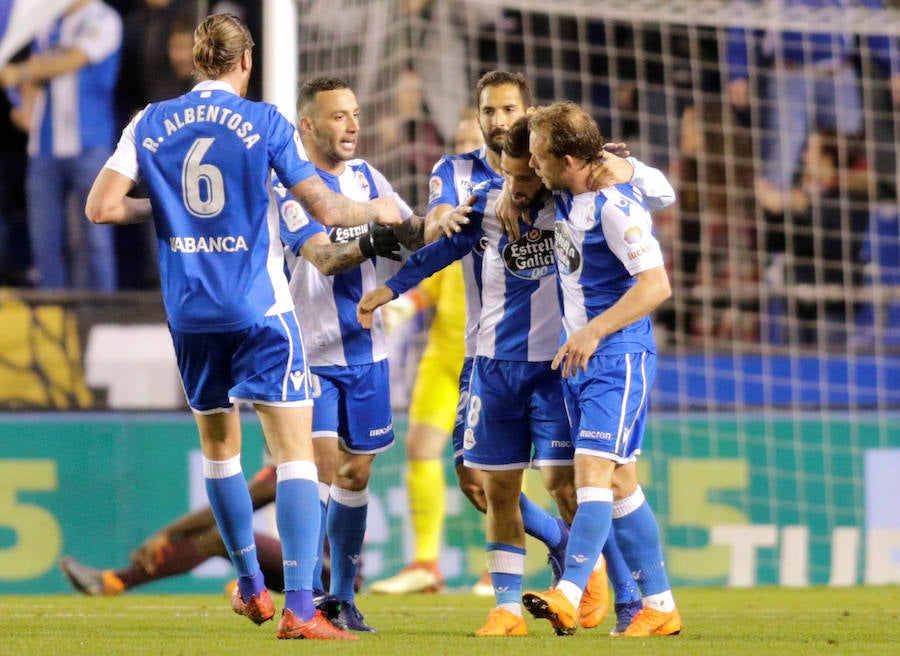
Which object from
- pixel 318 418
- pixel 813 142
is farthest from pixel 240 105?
pixel 813 142

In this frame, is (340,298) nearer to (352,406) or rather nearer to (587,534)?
(352,406)

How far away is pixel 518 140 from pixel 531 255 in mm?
453

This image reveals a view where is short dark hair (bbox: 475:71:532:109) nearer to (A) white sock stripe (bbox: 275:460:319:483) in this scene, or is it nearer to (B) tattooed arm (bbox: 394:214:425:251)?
(B) tattooed arm (bbox: 394:214:425:251)

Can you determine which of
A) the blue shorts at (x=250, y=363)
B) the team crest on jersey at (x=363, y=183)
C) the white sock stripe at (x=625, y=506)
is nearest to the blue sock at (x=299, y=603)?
the blue shorts at (x=250, y=363)

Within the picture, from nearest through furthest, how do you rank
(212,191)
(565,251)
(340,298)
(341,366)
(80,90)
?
(212,191)
(565,251)
(341,366)
(340,298)
(80,90)

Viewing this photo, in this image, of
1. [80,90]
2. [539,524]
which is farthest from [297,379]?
[80,90]

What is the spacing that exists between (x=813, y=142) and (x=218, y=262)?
24.5 feet

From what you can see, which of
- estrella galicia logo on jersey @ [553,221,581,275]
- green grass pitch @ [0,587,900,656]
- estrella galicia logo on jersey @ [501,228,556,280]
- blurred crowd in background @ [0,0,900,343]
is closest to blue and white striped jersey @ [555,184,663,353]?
estrella galicia logo on jersey @ [553,221,581,275]

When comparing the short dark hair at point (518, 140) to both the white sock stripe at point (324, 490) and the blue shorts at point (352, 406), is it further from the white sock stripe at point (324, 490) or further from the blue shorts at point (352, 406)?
the white sock stripe at point (324, 490)

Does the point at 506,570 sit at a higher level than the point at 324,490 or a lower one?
lower

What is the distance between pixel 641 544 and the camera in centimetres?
535

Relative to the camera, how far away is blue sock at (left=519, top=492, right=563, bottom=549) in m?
6.03

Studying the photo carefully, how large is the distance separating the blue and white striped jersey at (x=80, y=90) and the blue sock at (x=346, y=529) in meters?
5.10

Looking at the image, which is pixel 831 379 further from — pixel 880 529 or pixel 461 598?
pixel 461 598
